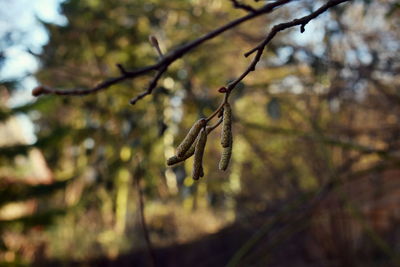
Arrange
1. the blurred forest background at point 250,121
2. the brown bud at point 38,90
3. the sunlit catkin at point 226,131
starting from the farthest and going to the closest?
the blurred forest background at point 250,121
the brown bud at point 38,90
the sunlit catkin at point 226,131

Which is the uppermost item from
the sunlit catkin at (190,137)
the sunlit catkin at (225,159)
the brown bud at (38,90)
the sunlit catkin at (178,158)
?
the brown bud at (38,90)

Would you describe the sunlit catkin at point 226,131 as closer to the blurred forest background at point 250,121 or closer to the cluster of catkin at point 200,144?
the cluster of catkin at point 200,144

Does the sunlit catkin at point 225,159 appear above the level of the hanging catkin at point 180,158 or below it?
below

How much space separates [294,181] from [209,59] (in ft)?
4.11

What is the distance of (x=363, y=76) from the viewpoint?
2.78 meters

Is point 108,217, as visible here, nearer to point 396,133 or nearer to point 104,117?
point 104,117

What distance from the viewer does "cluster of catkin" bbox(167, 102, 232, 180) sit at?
66 cm

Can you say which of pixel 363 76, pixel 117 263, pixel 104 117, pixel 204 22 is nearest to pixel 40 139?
pixel 117 263

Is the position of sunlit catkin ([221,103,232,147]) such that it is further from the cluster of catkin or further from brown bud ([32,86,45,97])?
brown bud ([32,86,45,97])

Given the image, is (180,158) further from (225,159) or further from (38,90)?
(38,90)

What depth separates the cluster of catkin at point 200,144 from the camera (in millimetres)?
664

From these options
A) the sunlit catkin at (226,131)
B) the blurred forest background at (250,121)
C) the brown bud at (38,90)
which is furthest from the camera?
the blurred forest background at (250,121)

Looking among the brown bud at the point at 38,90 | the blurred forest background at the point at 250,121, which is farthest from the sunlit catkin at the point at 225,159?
the blurred forest background at the point at 250,121

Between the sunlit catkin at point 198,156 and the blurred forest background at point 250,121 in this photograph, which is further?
the blurred forest background at point 250,121
